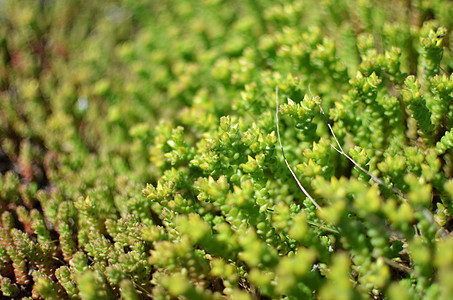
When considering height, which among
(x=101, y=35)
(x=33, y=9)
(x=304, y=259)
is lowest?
(x=304, y=259)

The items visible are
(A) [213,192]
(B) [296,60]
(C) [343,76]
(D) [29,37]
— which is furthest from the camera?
(D) [29,37]

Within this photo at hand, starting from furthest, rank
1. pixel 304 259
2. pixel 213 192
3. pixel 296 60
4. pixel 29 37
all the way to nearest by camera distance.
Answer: pixel 29 37, pixel 296 60, pixel 213 192, pixel 304 259

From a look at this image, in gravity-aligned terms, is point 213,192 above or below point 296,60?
below

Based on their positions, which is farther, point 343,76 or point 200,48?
point 200,48

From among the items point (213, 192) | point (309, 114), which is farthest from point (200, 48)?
point (213, 192)

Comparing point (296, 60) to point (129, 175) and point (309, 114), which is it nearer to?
point (309, 114)

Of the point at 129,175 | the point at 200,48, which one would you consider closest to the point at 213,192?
the point at 129,175

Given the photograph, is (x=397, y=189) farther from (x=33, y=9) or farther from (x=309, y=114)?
(x=33, y=9)
